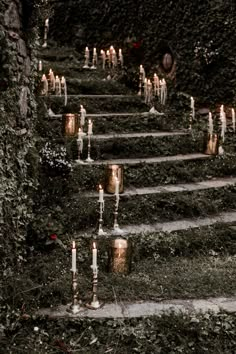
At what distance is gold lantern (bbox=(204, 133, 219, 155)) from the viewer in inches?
308

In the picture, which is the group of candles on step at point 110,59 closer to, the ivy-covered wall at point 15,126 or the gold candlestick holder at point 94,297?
the ivy-covered wall at point 15,126

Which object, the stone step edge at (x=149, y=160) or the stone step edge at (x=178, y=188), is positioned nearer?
the stone step edge at (x=178, y=188)

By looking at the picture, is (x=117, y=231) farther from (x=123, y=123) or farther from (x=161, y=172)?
(x=123, y=123)

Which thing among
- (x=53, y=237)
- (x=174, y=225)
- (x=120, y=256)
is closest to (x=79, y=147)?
(x=174, y=225)

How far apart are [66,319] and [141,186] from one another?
3034mm

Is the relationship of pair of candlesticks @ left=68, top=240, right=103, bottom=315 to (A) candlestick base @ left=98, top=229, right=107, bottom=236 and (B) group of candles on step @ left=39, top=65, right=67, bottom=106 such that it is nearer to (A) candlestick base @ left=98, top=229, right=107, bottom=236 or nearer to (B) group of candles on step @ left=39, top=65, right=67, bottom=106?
(A) candlestick base @ left=98, top=229, right=107, bottom=236

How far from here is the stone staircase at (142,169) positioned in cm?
600

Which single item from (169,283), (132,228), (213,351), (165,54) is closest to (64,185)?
(132,228)

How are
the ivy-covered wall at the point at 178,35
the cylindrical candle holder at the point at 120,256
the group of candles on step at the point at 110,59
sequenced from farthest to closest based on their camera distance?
1. the group of candles on step at the point at 110,59
2. the ivy-covered wall at the point at 178,35
3. the cylindrical candle holder at the point at 120,256

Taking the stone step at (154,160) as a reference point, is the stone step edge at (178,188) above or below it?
below

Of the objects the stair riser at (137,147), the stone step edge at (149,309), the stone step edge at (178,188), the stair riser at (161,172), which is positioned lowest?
the stone step edge at (149,309)

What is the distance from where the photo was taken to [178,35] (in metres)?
11.1

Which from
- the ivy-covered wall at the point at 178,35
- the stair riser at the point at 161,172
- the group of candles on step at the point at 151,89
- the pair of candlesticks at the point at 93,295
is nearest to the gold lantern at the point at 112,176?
the stair riser at the point at 161,172

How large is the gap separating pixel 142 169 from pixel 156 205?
90 centimetres
